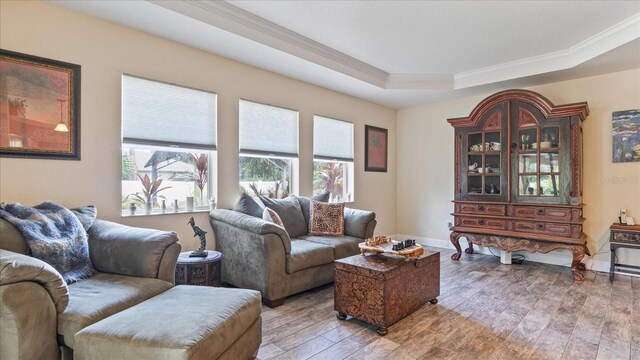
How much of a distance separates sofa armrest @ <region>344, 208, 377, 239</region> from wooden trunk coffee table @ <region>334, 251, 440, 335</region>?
103 centimetres

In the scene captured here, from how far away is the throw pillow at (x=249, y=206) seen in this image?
11.2 ft

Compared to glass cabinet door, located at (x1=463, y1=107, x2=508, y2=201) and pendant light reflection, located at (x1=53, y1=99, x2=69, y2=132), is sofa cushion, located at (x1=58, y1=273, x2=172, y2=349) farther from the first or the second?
glass cabinet door, located at (x1=463, y1=107, x2=508, y2=201)

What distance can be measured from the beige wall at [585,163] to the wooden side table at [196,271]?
4003mm

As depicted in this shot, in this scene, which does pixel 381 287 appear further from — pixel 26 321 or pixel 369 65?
pixel 369 65

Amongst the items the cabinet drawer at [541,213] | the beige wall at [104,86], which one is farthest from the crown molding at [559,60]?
the beige wall at [104,86]

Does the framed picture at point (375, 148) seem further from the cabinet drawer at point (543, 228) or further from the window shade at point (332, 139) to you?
the cabinet drawer at point (543, 228)

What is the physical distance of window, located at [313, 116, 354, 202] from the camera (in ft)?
15.7

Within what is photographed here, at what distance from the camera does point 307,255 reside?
3105 mm

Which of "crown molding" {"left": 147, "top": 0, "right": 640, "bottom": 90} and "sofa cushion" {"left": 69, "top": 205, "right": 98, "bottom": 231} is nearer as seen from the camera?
"sofa cushion" {"left": 69, "top": 205, "right": 98, "bottom": 231}

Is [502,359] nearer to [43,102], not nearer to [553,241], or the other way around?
[553,241]

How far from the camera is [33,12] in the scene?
250 centimetres

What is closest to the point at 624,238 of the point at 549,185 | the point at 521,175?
the point at 549,185

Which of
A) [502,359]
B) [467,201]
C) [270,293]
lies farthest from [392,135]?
[502,359]

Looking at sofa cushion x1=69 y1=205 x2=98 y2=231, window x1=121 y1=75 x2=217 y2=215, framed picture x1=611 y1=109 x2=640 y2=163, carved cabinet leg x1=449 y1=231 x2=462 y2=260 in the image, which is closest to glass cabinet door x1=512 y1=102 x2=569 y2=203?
framed picture x1=611 y1=109 x2=640 y2=163
